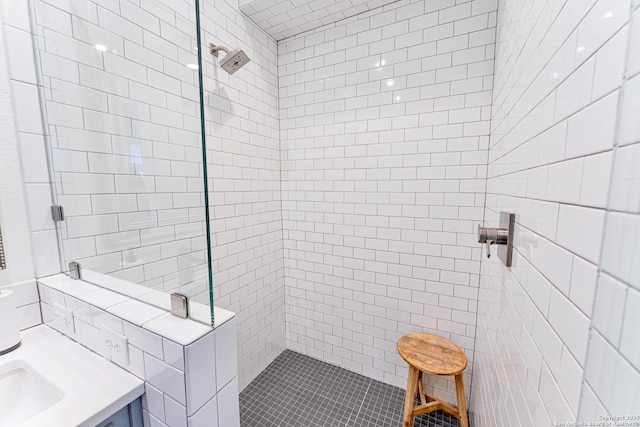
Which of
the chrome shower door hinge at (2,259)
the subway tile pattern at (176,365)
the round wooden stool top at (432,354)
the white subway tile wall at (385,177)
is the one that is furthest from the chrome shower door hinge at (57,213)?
the round wooden stool top at (432,354)

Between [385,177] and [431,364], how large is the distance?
1.20 metres

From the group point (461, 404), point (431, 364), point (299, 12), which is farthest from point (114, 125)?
point (461, 404)

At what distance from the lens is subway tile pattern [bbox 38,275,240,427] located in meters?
0.67

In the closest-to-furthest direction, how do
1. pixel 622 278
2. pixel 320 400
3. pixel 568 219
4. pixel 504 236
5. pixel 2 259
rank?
pixel 622 278 < pixel 568 219 < pixel 504 236 < pixel 2 259 < pixel 320 400

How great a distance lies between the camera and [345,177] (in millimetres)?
1891

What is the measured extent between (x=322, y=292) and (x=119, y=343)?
57.6 inches

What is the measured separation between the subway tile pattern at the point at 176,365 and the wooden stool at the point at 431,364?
1031mm

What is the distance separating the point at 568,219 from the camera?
422mm

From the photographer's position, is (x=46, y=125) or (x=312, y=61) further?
(x=312, y=61)

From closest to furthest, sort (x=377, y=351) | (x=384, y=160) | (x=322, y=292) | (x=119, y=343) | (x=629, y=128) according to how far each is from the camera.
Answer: (x=629, y=128), (x=119, y=343), (x=384, y=160), (x=377, y=351), (x=322, y=292)

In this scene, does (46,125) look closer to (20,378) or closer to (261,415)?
(20,378)

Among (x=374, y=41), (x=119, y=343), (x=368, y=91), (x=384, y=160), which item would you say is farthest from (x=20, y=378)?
(x=374, y=41)

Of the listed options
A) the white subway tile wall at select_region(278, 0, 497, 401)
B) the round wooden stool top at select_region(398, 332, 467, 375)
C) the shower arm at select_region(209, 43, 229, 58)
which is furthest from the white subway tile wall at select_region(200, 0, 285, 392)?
the round wooden stool top at select_region(398, 332, 467, 375)

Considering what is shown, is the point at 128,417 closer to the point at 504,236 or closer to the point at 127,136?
the point at 127,136
